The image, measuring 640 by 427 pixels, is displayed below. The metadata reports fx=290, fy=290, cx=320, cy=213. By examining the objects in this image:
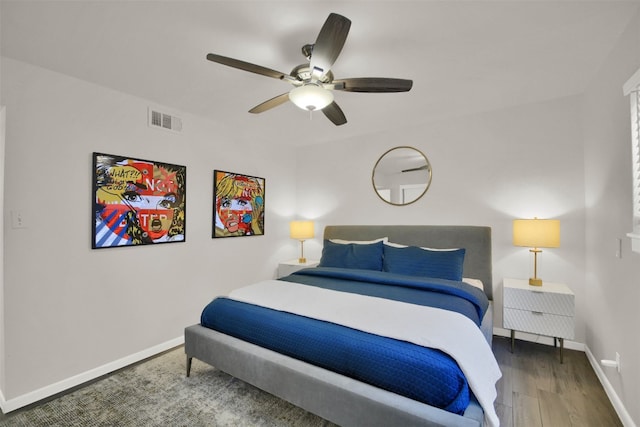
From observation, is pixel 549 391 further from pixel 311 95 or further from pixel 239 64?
pixel 239 64

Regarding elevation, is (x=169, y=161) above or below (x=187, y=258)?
above

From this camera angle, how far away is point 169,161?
114 inches

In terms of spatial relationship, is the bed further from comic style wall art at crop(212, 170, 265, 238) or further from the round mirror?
comic style wall art at crop(212, 170, 265, 238)

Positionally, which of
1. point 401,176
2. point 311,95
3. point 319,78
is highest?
point 319,78

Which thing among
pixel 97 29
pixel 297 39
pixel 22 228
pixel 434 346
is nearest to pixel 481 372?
pixel 434 346

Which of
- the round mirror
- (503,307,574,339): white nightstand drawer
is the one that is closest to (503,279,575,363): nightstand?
(503,307,574,339): white nightstand drawer

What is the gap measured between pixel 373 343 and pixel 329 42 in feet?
5.29

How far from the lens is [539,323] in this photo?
8.32ft

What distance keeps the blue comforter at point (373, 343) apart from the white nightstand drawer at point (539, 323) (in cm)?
54

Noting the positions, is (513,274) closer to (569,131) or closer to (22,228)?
(569,131)

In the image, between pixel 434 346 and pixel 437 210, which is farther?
pixel 437 210

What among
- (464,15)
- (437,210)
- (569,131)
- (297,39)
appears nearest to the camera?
(464,15)

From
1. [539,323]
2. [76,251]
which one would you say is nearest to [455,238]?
[539,323]

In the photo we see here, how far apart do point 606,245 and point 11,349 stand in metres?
4.31
